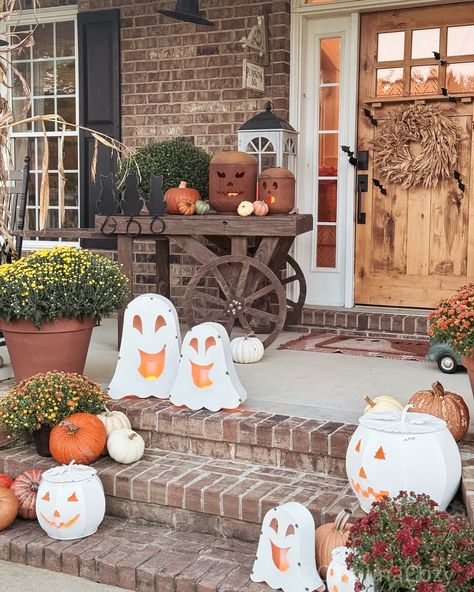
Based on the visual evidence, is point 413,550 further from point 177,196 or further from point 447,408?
point 177,196

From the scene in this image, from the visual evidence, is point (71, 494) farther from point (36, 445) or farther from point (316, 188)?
point (316, 188)

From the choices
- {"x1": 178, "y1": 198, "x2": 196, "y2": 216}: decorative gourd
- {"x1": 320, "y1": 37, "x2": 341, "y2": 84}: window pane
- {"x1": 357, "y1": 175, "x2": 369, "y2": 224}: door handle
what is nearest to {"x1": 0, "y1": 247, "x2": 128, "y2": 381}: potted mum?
{"x1": 178, "y1": 198, "x2": 196, "y2": 216}: decorative gourd

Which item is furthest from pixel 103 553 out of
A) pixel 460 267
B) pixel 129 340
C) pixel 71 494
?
pixel 460 267

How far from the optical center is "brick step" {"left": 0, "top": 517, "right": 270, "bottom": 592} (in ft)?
10.1

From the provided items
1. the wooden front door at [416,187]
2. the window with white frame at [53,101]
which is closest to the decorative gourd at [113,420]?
the wooden front door at [416,187]

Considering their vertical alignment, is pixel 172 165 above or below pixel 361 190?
above

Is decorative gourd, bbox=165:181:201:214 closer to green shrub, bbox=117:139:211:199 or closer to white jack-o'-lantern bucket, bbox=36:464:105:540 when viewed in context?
green shrub, bbox=117:139:211:199

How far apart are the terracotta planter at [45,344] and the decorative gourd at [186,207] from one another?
51.4 inches

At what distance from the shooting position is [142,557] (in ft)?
10.7

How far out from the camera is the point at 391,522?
101 inches

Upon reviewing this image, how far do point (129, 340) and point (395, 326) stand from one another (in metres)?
2.30

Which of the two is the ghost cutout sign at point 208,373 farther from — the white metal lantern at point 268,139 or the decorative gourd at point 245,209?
the white metal lantern at point 268,139

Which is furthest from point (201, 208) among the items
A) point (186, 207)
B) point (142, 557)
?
point (142, 557)

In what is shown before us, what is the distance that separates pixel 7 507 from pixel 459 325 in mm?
2043
